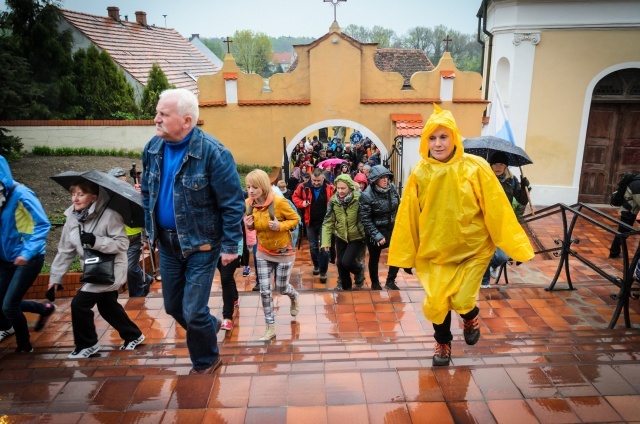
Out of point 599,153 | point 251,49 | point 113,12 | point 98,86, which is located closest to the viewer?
point 599,153

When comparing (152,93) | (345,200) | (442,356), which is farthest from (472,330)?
(152,93)

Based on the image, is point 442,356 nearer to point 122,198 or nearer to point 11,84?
point 122,198

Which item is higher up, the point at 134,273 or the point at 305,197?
the point at 305,197

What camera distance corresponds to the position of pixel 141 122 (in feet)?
47.9

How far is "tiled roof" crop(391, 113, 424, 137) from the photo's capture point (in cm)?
1313

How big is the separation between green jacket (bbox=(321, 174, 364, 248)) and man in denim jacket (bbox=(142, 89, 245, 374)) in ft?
9.32

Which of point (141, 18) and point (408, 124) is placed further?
point (141, 18)

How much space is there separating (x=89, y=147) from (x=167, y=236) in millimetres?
12883

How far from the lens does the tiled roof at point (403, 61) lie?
27031 mm

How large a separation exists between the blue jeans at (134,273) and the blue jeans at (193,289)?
2417 mm

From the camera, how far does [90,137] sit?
14.6m

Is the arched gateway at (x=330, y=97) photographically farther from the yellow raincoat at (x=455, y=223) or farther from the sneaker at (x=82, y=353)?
the sneaker at (x=82, y=353)

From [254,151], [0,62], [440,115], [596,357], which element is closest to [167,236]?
[440,115]

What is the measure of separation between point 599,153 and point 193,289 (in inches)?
498
